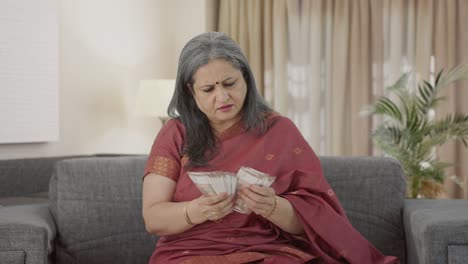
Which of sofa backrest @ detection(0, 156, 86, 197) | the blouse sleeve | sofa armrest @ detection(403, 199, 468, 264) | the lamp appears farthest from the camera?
the lamp

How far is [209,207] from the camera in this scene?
226cm

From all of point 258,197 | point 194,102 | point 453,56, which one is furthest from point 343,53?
point 258,197

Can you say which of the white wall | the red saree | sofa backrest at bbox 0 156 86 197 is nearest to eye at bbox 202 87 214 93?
the red saree

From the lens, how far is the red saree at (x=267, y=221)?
2.45 metres

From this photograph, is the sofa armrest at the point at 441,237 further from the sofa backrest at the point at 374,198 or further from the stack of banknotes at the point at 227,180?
the stack of banknotes at the point at 227,180

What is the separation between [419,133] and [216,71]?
11.5 feet

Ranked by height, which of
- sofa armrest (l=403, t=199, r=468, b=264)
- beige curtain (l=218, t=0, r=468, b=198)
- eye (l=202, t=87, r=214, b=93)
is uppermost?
beige curtain (l=218, t=0, r=468, b=198)

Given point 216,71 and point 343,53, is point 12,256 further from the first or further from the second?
point 343,53

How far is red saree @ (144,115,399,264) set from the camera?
2.45 metres

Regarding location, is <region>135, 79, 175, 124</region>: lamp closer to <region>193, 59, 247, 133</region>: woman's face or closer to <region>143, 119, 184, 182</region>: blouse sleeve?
<region>143, 119, 184, 182</region>: blouse sleeve

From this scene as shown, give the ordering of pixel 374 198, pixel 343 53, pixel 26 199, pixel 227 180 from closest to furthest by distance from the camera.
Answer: pixel 227 180 → pixel 374 198 → pixel 26 199 → pixel 343 53

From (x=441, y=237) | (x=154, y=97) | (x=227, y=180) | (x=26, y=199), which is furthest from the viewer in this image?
(x=154, y=97)

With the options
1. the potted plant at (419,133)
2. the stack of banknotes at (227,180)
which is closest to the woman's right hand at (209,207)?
the stack of banknotes at (227,180)

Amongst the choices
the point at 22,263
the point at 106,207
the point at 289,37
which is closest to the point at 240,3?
the point at 289,37
